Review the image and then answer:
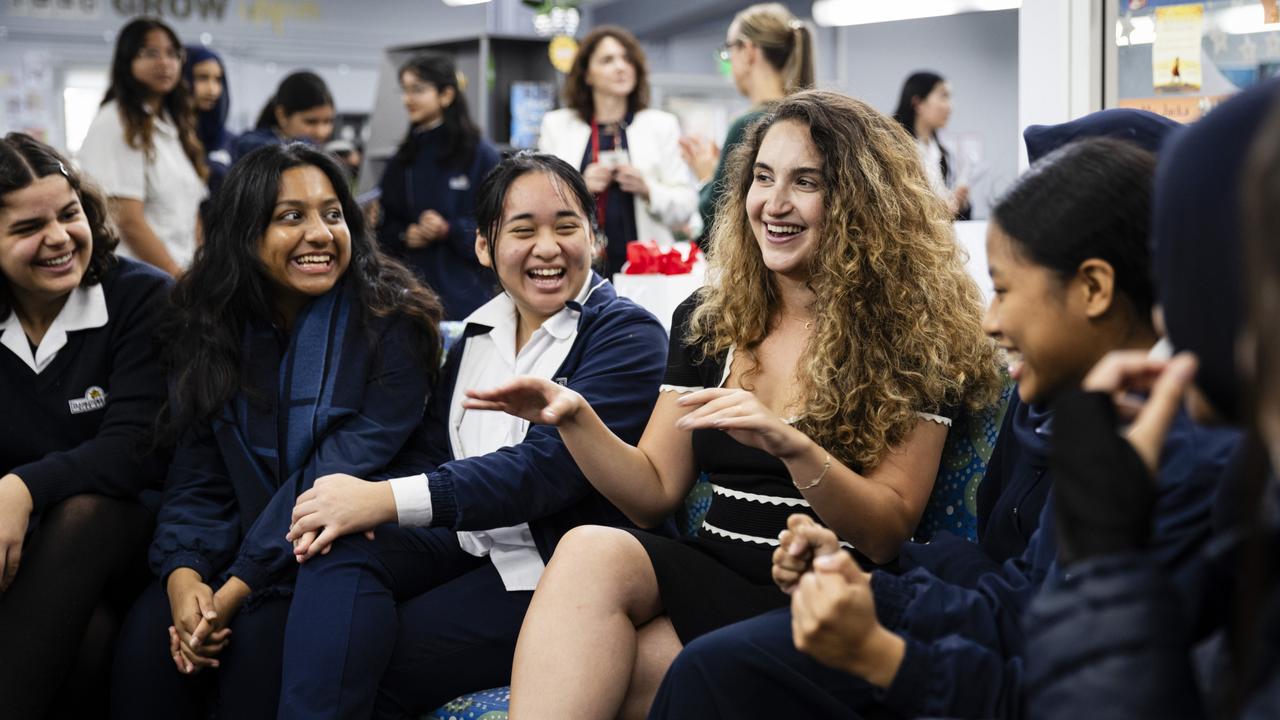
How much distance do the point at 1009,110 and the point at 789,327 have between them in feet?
33.0

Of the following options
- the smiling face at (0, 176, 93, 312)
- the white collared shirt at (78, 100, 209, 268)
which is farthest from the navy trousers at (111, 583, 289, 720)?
the white collared shirt at (78, 100, 209, 268)

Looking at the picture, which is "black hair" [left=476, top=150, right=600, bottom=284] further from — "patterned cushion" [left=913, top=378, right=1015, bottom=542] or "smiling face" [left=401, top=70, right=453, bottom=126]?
"smiling face" [left=401, top=70, right=453, bottom=126]

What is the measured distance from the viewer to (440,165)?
4.64m

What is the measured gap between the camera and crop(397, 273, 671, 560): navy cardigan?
2.06 meters

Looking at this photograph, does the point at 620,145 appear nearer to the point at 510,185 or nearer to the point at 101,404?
the point at 510,185

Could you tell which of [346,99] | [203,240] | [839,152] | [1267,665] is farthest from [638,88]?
[346,99]

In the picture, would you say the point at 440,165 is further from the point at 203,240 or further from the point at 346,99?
the point at 346,99

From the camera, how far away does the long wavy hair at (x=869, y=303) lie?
1.88 metres

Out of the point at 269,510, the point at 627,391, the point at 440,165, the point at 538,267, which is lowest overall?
the point at 269,510

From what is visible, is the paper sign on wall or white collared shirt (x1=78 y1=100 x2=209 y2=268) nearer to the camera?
the paper sign on wall

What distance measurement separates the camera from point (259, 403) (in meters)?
2.33

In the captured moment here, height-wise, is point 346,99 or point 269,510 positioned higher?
point 346,99

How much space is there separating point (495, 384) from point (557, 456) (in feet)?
0.96

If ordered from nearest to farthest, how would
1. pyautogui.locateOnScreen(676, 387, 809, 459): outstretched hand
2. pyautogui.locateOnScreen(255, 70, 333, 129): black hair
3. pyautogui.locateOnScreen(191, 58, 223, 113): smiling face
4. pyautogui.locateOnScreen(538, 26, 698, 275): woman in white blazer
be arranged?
pyautogui.locateOnScreen(676, 387, 809, 459): outstretched hand, pyautogui.locateOnScreen(538, 26, 698, 275): woman in white blazer, pyautogui.locateOnScreen(191, 58, 223, 113): smiling face, pyautogui.locateOnScreen(255, 70, 333, 129): black hair
